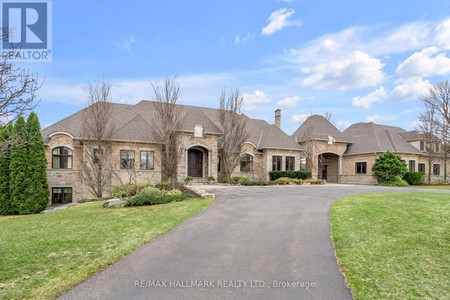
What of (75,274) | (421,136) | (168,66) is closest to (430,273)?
(75,274)

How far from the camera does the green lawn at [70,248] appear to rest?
428cm

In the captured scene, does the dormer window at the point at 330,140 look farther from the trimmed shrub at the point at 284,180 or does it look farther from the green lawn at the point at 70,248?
the green lawn at the point at 70,248

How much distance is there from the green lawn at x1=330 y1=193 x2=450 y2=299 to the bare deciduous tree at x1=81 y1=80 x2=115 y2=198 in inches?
650

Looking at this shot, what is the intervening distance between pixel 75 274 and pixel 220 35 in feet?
40.7

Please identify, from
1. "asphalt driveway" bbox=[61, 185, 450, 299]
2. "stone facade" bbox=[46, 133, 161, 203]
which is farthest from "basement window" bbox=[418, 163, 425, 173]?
"stone facade" bbox=[46, 133, 161, 203]

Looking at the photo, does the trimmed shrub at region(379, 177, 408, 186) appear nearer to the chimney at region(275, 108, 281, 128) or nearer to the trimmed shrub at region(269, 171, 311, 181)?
the trimmed shrub at region(269, 171, 311, 181)

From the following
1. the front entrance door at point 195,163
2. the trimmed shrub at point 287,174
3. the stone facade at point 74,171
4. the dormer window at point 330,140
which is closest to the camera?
the stone facade at point 74,171

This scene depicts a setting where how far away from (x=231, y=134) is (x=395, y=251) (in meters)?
19.0

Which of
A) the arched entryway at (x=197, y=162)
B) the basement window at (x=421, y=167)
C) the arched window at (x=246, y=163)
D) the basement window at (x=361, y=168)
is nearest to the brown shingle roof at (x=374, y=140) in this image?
the basement window at (x=361, y=168)

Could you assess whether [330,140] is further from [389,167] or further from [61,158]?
[61,158]

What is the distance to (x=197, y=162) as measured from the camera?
2428cm

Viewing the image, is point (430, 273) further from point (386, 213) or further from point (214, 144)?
point (214, 144)

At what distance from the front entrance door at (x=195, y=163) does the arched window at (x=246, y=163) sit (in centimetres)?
458

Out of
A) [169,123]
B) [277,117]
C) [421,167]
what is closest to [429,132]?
[421,167]
